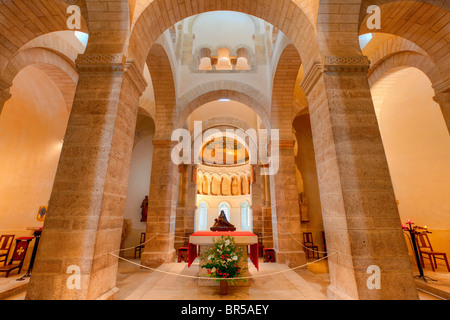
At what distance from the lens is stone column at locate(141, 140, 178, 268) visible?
6.79 metres

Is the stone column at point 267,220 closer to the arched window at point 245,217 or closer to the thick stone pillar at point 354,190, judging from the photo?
the thick stone pillar at point 354,190

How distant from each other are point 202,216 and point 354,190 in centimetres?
1679

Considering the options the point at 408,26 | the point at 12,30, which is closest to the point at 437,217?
the point at 408,26

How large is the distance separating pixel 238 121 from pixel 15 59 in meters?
9.57

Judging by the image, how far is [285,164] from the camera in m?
7.39

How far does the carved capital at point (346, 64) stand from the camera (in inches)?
140

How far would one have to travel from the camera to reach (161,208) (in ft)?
23.4

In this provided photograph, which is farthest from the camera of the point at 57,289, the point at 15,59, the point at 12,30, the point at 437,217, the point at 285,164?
the point at 285,164

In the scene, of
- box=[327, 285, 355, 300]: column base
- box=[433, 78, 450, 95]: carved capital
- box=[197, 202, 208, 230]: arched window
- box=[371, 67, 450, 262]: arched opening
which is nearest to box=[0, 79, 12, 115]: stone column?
box=[327, 285, 355, 300]: column base

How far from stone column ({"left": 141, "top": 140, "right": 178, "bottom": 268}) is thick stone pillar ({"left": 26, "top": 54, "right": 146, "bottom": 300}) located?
3.70 m

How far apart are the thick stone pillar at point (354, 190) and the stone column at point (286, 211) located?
11.6ft

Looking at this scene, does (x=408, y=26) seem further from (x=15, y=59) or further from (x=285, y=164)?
(x=15, y=59)

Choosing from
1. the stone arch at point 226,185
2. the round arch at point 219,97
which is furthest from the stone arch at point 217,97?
the stone arch at point 226,185

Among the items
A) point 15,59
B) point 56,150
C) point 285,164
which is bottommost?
point 285,164
